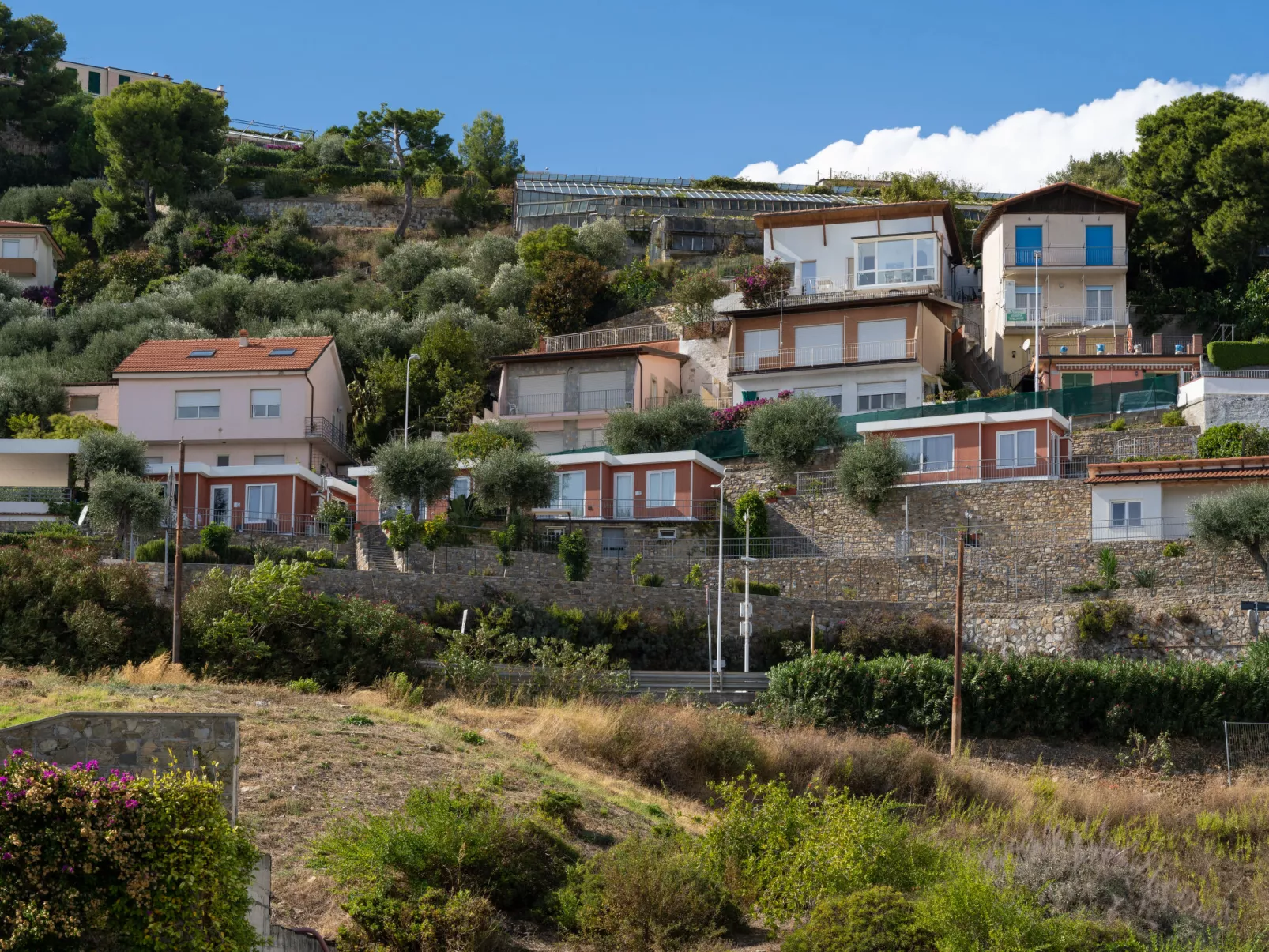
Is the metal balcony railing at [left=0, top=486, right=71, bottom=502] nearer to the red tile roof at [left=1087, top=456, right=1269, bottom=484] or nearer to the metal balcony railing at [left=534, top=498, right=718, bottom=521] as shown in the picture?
the metal balcony railing at [left=534, top=498, right=718, bottom=521]

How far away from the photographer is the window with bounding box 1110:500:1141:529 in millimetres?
41562

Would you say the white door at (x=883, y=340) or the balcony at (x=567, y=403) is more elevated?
the white door at (x=883, y=340)

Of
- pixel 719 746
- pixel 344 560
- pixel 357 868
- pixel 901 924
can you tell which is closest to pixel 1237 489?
pixel 719 746

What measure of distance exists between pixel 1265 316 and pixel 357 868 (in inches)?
1886

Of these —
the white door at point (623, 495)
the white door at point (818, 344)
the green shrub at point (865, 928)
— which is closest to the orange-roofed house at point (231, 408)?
the white door at point (623, 495)

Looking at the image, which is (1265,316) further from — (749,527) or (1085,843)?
(1085,843)

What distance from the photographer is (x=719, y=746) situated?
1138 inches

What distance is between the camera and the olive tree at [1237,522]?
3816cm

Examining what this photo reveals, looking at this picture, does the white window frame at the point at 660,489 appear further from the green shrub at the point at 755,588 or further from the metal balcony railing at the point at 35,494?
the metal balcony railing at the point at 35,494

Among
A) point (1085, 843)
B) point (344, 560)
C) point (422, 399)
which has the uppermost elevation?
point (422, 399)

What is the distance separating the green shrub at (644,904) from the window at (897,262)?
43.0 m

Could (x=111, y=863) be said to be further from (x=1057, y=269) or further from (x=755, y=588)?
(x=1057, y=269)

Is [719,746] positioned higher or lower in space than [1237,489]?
lower

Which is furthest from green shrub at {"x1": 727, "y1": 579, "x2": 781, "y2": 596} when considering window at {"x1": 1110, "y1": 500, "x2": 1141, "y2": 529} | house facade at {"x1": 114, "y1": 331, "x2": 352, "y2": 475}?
house facade at {"x1": 114, "y1": 331, "x2": 352, "y2": 475}
